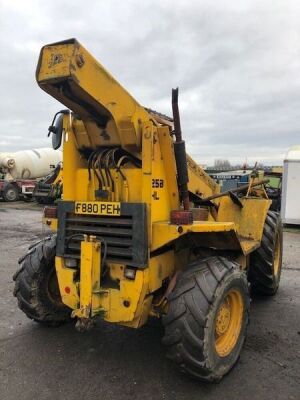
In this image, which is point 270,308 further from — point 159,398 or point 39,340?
point 39,340

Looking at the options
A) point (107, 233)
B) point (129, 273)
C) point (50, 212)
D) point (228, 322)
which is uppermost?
point (50, 212)

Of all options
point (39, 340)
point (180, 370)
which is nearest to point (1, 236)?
point (39, 340)

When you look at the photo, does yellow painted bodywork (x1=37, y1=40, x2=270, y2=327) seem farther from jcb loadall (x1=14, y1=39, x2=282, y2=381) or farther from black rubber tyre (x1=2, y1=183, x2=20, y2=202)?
black rubber tyre (x1=2, y1=183, x2=20, y2=202)

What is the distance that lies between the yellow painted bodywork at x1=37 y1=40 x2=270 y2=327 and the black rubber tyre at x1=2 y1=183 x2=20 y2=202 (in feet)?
67.5

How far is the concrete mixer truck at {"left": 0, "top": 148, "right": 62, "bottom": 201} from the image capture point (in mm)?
23453

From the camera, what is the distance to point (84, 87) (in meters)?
3.23

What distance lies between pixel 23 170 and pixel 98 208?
22.1 meters

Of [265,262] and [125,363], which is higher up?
[265,262]

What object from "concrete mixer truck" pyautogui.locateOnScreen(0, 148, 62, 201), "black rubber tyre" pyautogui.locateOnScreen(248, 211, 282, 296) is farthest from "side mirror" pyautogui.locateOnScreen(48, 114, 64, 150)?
"concrete mixer truck" pyautogui.locateOnScreen(0, 148, 62, 201)

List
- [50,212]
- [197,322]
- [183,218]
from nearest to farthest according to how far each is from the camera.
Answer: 1. [197,322]
2. [183,218]
3. [50,212]

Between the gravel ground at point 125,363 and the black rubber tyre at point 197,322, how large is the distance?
0.72 ft

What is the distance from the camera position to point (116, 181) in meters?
3.79

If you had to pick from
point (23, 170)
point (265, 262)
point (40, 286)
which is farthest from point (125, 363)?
point (23, 170)

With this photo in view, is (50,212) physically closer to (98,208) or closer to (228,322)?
(98,208)
